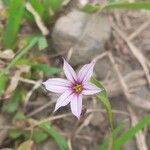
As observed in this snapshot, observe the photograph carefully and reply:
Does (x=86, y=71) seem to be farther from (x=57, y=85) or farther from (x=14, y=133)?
(x=14, y=133)

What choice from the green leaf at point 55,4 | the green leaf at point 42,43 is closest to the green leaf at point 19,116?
the green leaf at point 42,43

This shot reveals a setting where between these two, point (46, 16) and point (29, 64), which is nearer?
point (29, 64)

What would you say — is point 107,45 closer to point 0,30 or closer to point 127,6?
point 127,6

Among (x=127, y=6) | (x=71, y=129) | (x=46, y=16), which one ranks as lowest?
(x=71, y=129)

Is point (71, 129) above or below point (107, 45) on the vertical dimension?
below

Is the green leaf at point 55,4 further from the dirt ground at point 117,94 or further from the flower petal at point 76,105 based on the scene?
the flower petal at point 76,105

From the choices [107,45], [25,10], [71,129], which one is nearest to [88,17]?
[107,45]
